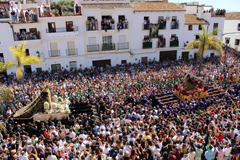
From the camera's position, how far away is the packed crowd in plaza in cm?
852

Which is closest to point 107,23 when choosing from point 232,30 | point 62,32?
point 62,32

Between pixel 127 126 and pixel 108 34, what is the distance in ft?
60.5

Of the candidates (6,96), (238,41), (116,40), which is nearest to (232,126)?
(6,96)

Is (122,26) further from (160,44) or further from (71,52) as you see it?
(71,52)

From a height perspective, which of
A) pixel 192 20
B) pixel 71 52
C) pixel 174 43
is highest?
pixel 192 20

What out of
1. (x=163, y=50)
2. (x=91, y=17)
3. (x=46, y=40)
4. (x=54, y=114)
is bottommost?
(x=54, y=114)

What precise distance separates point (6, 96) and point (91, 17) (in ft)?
49.3

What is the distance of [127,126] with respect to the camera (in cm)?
1056

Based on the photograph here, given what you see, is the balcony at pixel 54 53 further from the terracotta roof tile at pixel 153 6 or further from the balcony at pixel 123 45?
the terracotta roof tile at pixel 153 6

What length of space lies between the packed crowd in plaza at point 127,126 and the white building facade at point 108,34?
4784 mm

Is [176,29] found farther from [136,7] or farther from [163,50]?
[136,7]

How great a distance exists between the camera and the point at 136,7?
91.7ft

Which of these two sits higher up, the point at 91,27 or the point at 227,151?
the point at 91,27

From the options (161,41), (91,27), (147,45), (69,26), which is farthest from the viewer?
(161,41)
